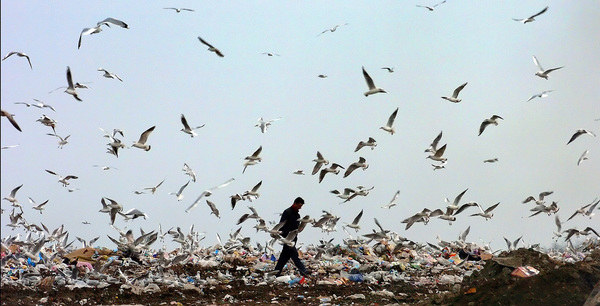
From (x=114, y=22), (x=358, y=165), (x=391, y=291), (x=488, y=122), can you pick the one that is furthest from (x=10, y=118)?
(x=488, y=122)

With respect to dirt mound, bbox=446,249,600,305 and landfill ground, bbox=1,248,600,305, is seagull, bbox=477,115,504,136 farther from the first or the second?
dirt mound, bbox=446,249,600,305

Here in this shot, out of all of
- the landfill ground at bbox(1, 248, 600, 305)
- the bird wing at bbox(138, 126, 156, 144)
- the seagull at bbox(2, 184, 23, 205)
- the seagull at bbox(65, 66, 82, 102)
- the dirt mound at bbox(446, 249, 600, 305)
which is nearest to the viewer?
the dirt mound at bbox(446, 249, 600, 305)

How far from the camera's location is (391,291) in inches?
385

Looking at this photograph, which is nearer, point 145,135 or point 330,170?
point 145,135

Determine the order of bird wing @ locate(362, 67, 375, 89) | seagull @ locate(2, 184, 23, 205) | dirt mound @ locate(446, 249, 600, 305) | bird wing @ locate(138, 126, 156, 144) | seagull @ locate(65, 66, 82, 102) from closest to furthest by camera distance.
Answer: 1. dirt mound @ locate(446, 249, 600, 305)
2. seagull @ locate(65, 66, 82, 102)
3. bird wing @ locate(362, 67, 375, 89)
4. bird wing @ locate(138, 126, 156, 144)
5. seagull @ locate(2, 184, 23, 205)

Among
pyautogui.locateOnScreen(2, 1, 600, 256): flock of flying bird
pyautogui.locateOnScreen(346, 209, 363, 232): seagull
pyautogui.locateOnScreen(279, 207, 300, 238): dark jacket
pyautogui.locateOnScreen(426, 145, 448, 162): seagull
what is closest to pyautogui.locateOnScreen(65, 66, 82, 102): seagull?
pyautogui.locateOnScreen(2, 1, 600, 256): flock of flying bird

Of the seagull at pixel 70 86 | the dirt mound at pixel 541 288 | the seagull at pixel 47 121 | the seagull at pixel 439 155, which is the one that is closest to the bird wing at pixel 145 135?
the seagull at pixel 70 86

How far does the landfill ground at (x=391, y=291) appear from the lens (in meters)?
7.16

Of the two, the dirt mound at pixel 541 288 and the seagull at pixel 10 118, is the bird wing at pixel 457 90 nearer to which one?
the dirt mound at pixel 541 288

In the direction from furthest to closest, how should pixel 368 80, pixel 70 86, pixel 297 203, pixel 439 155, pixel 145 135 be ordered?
pixel 297 203
pixel 439 155
pixel 145 135
pixel 368 80
pixel 70 86

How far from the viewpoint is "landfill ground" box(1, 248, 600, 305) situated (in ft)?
23.5

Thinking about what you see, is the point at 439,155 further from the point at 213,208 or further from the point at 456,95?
the point at 213,208

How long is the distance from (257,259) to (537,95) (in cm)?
666

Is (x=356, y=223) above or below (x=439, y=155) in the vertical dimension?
below
